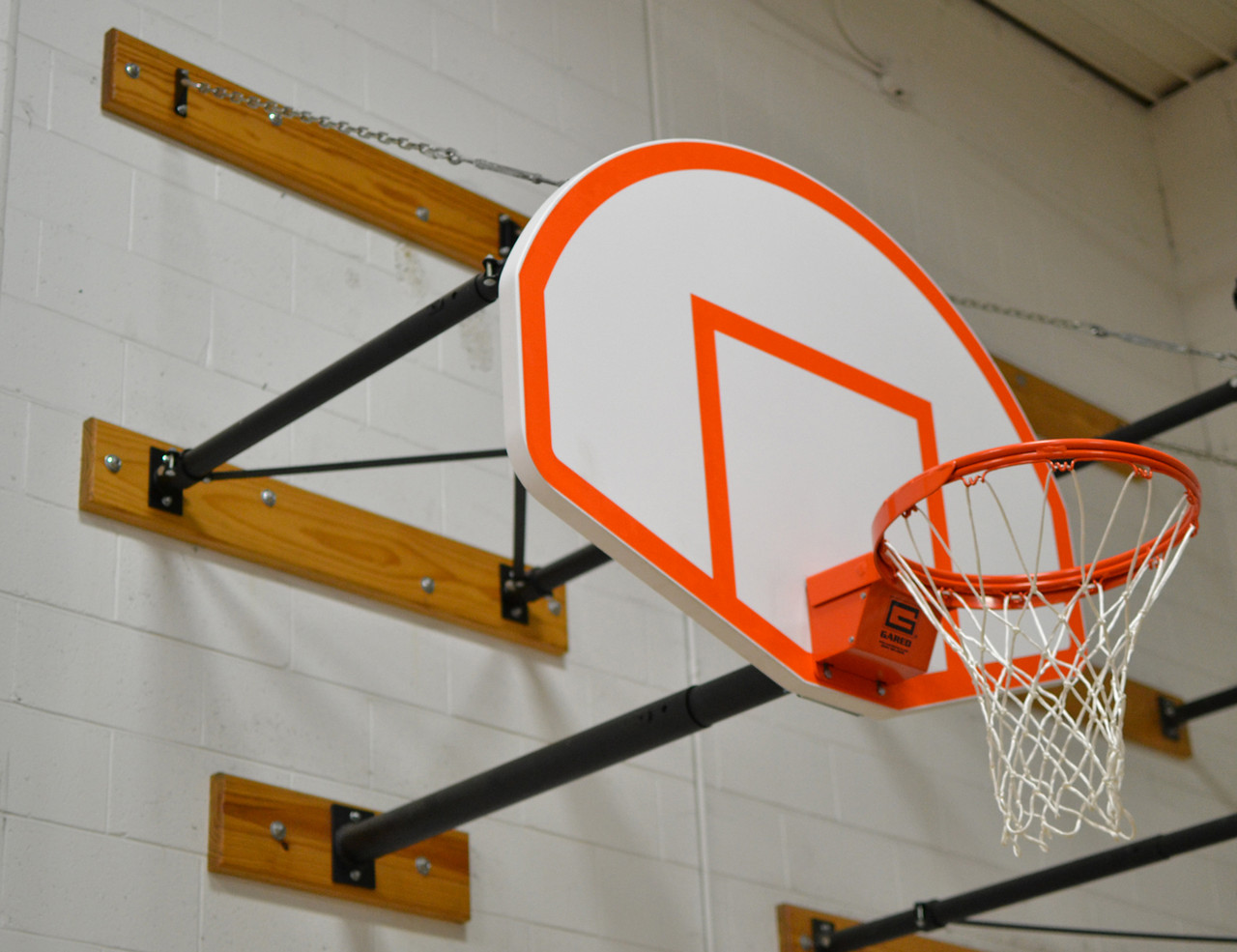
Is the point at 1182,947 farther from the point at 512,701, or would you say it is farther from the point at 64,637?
the point at 64,637

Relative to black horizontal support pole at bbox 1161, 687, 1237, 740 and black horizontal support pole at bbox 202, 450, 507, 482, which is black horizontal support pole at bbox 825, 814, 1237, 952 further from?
black horizontal support pole at bbox 202, 450, 507, 482

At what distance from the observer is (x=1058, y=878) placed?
11.0 ft

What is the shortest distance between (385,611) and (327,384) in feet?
2.09

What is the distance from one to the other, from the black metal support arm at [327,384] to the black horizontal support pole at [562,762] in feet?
2.30

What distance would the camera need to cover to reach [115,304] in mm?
2941

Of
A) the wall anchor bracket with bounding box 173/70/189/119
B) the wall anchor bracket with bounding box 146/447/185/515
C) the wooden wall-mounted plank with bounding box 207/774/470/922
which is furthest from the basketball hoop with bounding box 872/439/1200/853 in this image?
the wall anchor bracket with bounding box 173/70/189/119

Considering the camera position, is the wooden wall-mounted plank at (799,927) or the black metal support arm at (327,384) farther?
the wooden wall-mounted plank at (799,927)

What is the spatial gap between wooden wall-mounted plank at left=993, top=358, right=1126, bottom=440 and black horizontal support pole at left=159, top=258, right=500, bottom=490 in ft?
8.23

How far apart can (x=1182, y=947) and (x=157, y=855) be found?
3.12m

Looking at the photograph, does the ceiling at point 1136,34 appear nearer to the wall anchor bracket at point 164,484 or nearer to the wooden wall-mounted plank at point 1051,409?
the wooden wall-mounted plank at point 1051,409

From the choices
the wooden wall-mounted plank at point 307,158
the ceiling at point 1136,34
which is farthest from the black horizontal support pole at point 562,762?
the ceiling at point 1136,34

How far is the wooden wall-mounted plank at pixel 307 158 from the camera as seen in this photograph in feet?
10.2

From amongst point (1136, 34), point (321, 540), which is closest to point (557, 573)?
point (321, 540)

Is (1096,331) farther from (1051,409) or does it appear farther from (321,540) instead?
(321,540)
